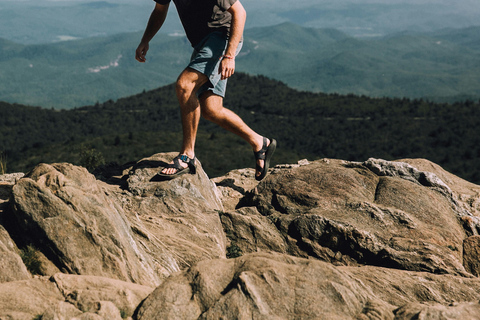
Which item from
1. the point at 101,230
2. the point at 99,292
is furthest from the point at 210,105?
the point at 99,292

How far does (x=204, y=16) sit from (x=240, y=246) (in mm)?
3989

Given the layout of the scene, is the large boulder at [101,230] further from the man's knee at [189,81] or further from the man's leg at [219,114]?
the man's knee at [189,81]

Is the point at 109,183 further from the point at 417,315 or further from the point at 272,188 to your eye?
the point at 417,315

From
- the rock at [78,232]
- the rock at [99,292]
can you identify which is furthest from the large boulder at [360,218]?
the rock at [99,292]

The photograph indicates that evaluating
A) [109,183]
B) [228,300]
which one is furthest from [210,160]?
[228,300]

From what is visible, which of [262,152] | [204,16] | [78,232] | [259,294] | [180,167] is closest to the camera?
[259,294]

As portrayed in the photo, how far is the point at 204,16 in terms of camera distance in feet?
23.4

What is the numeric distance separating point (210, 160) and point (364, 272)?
2640 inches

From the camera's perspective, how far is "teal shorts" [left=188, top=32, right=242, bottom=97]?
23.3 feet

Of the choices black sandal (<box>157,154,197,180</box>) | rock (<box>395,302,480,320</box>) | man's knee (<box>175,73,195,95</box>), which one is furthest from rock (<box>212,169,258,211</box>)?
rock (<box>395,302,480,320</box>)

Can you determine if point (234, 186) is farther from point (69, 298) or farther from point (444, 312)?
point (444, 312)

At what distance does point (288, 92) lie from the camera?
502 feet

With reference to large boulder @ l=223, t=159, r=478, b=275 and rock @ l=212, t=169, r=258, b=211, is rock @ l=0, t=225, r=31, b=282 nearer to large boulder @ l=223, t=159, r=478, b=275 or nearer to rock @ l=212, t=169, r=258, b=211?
large boulder @ l=223, t=159, r=478, b=275

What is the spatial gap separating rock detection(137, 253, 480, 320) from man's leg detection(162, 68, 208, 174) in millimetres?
3292
